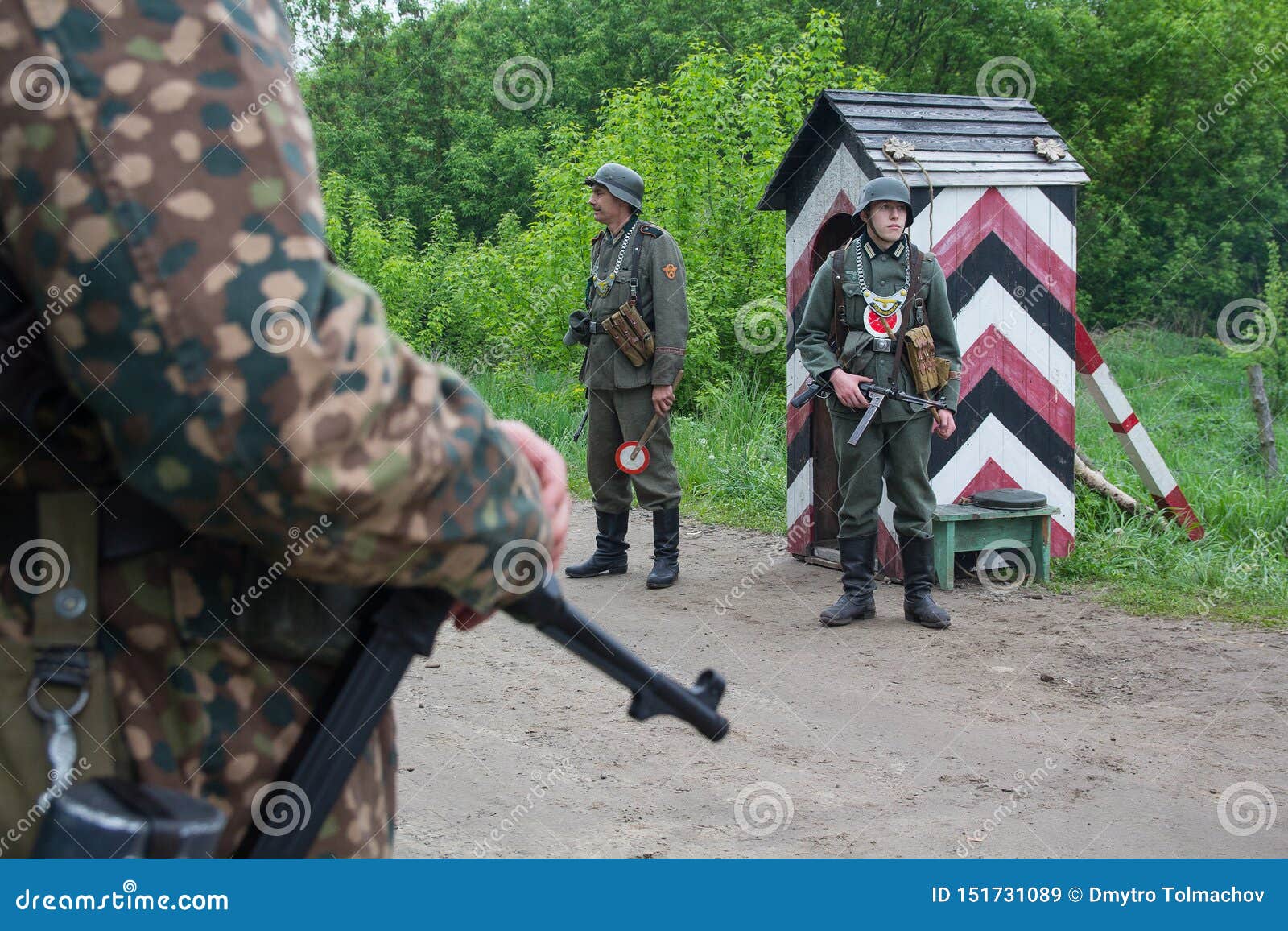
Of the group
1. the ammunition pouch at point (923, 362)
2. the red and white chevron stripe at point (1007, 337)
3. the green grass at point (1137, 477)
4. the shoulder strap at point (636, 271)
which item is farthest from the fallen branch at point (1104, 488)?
the shoulder strap at point (636, 271)

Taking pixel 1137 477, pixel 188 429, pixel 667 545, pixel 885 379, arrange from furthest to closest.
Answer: pixel 1137 477
pixel 667 545
pixel 885 379
pixel 188 429

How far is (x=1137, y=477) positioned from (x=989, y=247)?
6.90 ft

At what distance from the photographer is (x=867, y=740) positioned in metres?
4.48

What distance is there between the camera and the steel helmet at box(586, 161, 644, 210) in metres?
7.01

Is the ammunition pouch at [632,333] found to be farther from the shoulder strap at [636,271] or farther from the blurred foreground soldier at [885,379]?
the blurred foreground soldier at [885,379]

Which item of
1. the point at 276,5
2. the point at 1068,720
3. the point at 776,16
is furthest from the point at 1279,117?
the point at 276,5

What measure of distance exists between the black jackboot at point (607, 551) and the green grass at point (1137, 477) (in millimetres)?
1572

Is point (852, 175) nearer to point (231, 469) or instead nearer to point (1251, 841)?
point (1251, 841)

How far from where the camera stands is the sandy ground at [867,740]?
3639 mm

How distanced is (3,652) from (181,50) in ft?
1.76

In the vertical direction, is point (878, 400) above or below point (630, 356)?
below

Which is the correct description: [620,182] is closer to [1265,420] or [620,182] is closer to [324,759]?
[1265,420]

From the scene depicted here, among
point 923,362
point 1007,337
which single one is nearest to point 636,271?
point 923,362

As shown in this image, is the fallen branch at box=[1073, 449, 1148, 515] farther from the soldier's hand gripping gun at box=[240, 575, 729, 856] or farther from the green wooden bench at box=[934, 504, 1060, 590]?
Answer: the soldier's hand gripping gun at box=[240, 575, 729, 856]
